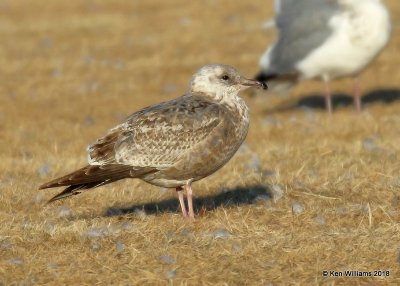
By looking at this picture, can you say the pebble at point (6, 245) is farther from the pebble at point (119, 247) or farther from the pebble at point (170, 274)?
the pebble at point (170, 274)

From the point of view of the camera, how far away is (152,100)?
1797 cm

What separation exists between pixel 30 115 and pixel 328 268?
10342 mm

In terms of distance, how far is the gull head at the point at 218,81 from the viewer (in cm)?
872

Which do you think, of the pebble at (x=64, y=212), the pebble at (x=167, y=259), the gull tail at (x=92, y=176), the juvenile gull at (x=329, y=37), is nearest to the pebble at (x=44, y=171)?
the pebble at (x=64, y=212)

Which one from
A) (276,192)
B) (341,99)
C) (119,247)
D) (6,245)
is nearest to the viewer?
(119,247)

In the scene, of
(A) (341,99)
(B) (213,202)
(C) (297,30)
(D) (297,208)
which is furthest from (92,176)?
(A) (341,99)

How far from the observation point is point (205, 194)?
9.84m

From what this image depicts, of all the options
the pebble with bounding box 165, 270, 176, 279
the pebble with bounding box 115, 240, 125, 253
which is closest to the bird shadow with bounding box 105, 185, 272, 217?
the pebble with bounding box 115, 240, 125, 253

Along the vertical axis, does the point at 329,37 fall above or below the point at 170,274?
above

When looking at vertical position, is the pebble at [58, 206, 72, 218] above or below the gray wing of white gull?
below

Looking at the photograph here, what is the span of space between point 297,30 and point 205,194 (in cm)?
652

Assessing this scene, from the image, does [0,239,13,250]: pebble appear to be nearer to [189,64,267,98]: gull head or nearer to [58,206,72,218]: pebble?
[58,206,72,218]: pebble

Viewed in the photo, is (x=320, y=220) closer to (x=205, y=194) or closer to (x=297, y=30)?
(x=205, y=194)

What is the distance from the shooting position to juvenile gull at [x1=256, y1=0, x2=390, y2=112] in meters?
15.1
